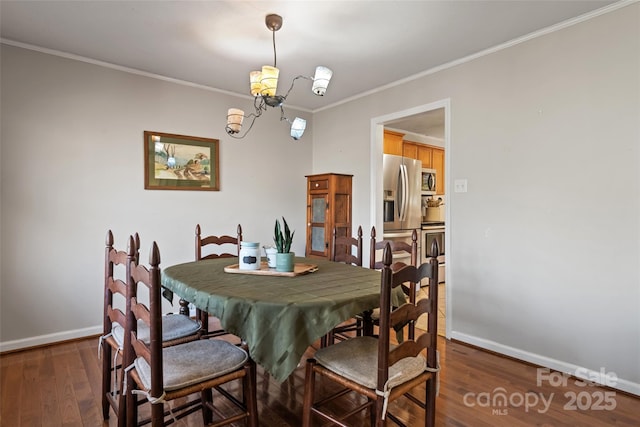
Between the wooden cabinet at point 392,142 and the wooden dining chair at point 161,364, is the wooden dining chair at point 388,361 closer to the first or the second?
the wooden dining chair at point 161,364

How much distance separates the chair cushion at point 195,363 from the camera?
140 centimetres

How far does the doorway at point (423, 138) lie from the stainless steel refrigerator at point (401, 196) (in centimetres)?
22

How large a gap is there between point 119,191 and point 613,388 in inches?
158

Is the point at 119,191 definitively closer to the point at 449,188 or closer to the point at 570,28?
the point at 449,188

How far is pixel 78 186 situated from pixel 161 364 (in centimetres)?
239

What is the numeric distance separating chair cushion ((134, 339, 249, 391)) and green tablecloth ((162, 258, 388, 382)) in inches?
5.9

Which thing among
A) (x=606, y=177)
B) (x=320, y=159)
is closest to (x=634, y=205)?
(x=606, y=177)

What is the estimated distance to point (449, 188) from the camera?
313 centimetres

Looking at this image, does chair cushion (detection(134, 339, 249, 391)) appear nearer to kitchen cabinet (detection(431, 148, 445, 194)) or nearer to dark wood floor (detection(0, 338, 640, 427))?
dark wood floor (detection(0, 338, 640, 427))

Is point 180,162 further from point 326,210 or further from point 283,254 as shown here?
point 283,254

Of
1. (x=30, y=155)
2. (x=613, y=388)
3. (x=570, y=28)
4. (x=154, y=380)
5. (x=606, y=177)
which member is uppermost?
(x=570, y=28)

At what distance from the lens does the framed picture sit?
3414mm

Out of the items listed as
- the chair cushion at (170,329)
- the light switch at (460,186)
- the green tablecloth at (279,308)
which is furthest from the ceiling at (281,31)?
the chair cushion at (170,329)

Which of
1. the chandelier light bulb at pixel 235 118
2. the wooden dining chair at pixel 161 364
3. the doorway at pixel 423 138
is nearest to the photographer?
the wooden dining chair at pixel 161 364
